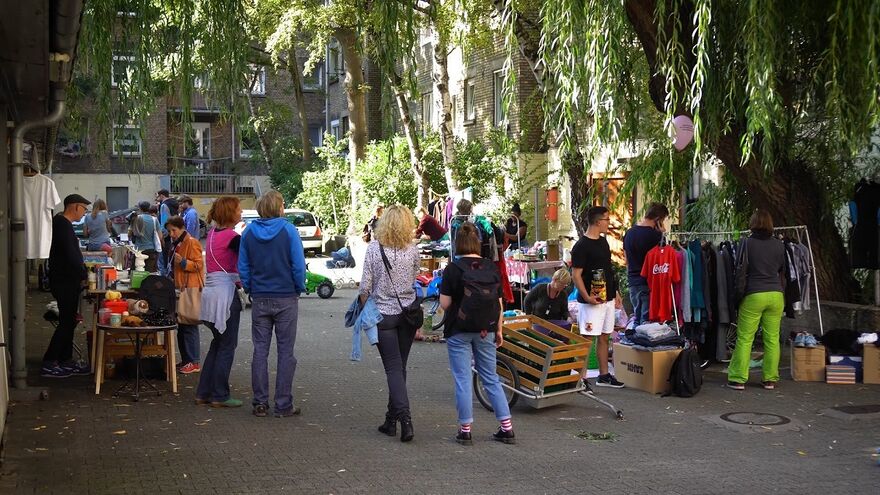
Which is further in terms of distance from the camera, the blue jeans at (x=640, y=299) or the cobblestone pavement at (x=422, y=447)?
the blue jeans at (x=640, y=299)

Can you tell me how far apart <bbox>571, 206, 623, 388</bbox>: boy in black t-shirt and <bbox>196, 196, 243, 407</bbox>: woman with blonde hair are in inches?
135

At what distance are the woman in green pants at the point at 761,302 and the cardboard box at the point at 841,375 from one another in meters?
0.76

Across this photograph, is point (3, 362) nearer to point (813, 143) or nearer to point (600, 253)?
point (600, 253)

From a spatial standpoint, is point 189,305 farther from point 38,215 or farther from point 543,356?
point 543,356

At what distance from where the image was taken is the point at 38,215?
Result: 10602 millimetres

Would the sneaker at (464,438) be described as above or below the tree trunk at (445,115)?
below

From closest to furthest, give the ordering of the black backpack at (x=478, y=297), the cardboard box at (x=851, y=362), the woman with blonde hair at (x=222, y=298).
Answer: the black backpack at (x=478, y=297) → the woman with blonde hair at (x=222, y=298) → the cardboard box at (x=851, y=362)

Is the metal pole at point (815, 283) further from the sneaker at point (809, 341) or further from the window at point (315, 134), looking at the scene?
the window at point (315, 134)

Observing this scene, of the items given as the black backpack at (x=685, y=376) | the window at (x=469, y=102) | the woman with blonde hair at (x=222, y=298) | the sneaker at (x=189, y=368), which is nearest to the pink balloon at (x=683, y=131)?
the black backpack at (x=685, y=376)

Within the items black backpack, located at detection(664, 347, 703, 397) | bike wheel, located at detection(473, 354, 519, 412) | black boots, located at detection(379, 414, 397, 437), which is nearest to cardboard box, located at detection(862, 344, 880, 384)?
black backpack, located at detection(664, 347, 703, 397)

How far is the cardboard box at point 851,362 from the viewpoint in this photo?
11320 mm

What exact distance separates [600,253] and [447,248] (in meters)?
10.4

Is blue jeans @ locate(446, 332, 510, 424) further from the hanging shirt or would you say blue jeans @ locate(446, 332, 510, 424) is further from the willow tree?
the hanging shirt

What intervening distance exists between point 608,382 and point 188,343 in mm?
4760
